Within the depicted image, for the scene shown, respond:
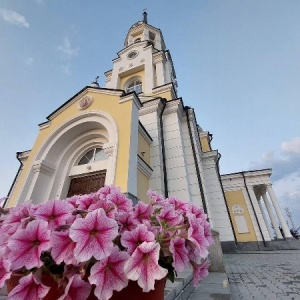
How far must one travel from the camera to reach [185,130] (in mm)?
9586

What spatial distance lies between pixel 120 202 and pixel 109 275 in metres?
0.39

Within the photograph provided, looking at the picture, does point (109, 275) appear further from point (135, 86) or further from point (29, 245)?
point (135, 86)

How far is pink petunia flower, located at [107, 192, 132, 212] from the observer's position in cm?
101

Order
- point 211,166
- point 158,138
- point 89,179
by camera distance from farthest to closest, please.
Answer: point 211,166, point 158,138, point 89,179

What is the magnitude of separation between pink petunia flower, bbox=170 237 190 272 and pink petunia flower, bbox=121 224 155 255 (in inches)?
3.9

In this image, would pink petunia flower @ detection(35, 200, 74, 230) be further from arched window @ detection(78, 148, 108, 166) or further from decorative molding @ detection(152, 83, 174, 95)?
decorative molding @ detection(152, 83, 174, 95)

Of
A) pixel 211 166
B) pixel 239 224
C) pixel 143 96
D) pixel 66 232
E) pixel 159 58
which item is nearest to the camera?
pixel 66 232

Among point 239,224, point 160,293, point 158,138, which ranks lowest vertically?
point 160,293

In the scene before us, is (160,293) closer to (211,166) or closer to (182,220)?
(182,220)

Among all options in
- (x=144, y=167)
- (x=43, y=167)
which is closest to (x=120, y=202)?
(x=144, y=167)

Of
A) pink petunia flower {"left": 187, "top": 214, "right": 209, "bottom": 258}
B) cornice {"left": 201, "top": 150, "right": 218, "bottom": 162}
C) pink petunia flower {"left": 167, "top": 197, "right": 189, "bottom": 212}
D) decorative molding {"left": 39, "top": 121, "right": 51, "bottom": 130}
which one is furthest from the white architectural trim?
cornice {"left": 201, "top": 150, "right": 218, "bottom": 162}

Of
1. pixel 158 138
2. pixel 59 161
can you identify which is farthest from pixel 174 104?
pixel 59 161

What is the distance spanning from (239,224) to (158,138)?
12.9m

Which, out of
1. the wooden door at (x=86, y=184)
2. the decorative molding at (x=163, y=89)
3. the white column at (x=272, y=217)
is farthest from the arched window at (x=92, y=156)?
the white column at (x=272, y=217)
